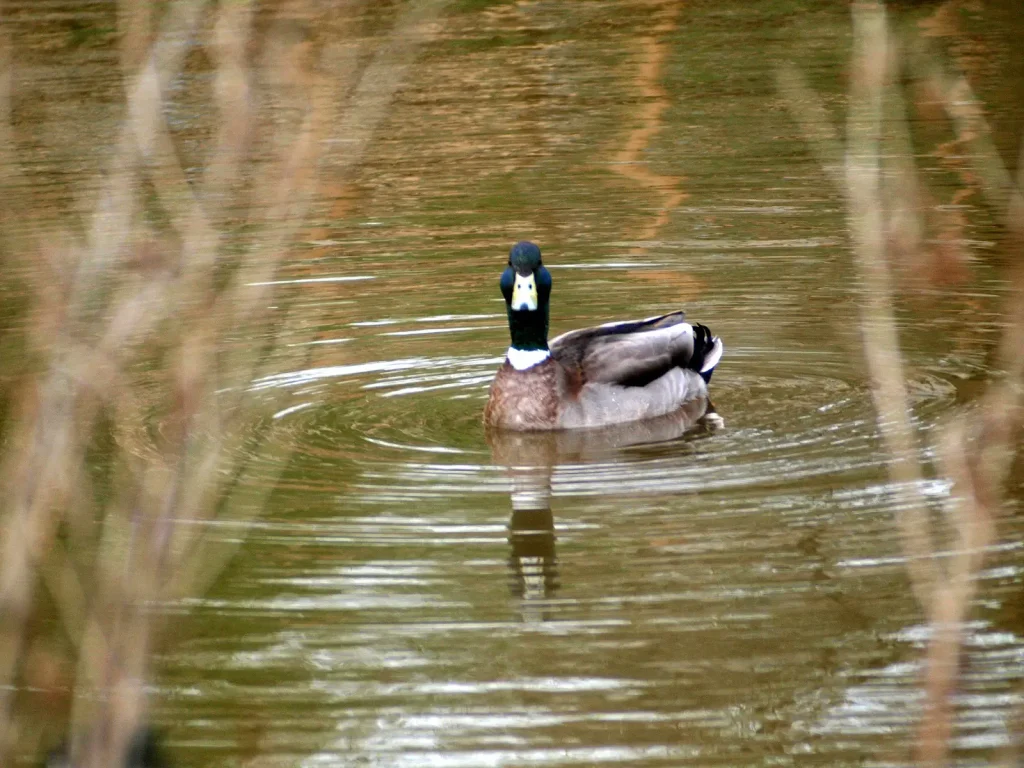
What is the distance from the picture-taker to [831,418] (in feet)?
29.0

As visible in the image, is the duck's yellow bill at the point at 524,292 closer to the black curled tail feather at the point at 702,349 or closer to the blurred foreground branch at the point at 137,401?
the black curled tail feather at the point at 702,349

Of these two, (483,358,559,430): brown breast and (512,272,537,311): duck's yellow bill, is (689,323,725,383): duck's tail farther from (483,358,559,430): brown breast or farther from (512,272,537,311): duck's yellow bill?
(512,272,537,311): duck's yellow bill

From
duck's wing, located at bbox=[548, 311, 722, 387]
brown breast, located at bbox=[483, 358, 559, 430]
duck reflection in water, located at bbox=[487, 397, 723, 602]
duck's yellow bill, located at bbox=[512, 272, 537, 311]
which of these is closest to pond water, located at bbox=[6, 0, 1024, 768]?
duck reflection in water, located at bbox=[487, 397, 723, 602]

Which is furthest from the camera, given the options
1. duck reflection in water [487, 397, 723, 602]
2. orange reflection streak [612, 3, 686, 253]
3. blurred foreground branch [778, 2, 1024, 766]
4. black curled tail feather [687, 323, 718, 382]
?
orange reflection streak [612, 3, 686, 253]

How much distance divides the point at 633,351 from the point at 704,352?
0.58 meters

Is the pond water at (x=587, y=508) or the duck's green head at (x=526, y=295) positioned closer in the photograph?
the pond water at (x=587, y=508)

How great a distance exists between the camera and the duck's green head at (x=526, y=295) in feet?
29.2

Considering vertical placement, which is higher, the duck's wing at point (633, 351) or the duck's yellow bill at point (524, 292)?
the duck's yellow bill at point (524, 292)

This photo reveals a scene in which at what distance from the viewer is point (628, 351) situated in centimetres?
930

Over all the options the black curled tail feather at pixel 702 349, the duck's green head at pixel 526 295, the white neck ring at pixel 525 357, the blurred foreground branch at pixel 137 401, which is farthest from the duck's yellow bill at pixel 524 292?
the blurred foreground branch at pixel 137 401

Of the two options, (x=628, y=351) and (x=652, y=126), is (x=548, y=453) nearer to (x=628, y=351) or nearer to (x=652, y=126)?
(x=628, y=351)

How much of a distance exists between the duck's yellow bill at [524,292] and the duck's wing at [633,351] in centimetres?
53

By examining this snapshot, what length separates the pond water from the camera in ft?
18.4

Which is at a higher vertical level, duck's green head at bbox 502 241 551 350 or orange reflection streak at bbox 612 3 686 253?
orange reflection streak at bbox 612 3 686 253
